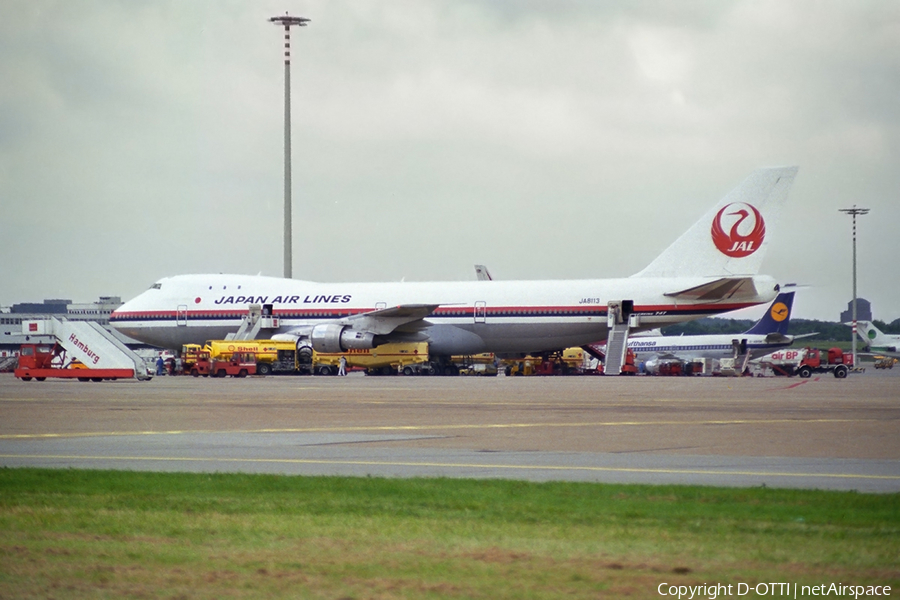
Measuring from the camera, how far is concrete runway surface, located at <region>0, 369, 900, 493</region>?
42.4ft

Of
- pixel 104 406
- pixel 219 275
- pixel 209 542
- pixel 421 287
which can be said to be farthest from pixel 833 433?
pixel 219 275

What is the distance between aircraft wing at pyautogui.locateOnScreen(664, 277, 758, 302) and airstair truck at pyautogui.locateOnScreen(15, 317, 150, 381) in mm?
25296

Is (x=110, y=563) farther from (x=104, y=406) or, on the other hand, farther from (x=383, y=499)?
(x=104, y=406)

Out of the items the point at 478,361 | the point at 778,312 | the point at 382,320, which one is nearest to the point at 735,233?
the point at 382,320

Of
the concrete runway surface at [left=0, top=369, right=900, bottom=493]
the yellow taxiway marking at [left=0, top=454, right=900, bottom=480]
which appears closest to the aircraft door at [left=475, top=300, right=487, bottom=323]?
the concrete runway surface at [left=0, top=369, right=900, bottom=493]

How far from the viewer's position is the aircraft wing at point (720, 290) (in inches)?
2062

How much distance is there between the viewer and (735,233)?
5553 cm

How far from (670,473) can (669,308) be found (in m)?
42.9

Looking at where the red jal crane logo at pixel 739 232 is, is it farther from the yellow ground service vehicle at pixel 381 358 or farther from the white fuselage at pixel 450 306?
the yellow ground service vehicle at pixel 381 358

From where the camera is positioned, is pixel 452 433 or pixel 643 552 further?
pixel 452 433

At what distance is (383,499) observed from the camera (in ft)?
33.5

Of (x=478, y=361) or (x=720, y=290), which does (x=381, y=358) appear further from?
(x=720, y=290)

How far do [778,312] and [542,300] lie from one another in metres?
28.5

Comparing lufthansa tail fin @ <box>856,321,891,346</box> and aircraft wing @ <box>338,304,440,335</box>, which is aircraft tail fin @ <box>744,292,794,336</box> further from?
lufthansa tail fin @ <box>856,321,891,346</box>
